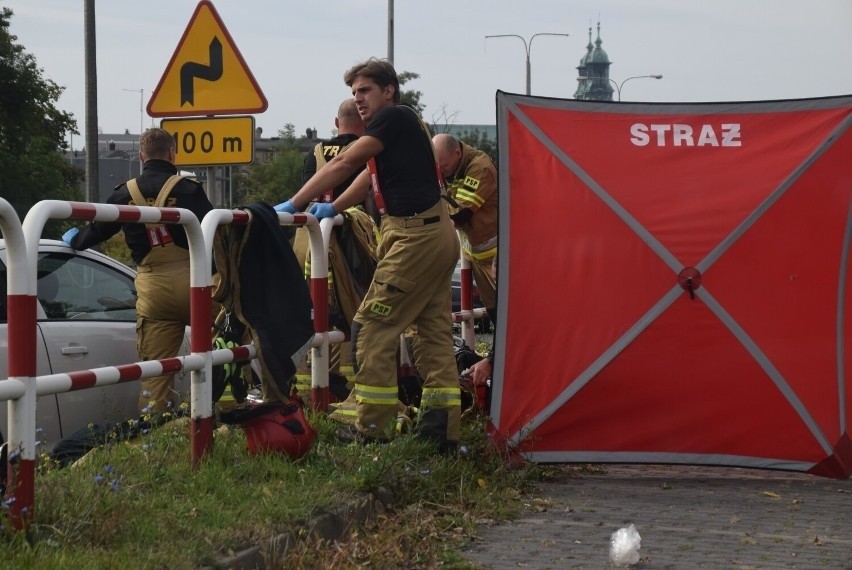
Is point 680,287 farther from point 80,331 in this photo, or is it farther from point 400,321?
point 80,331

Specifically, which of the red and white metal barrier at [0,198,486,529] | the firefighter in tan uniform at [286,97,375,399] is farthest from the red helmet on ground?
the firefighter in tan uniform at [286,97,375,399]

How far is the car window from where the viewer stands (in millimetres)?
7234

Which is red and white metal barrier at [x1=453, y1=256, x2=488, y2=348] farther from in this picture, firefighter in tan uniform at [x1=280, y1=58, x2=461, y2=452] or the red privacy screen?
firefighter in tan uniform at [x1=280, y1=58, x2=461, y2=452]

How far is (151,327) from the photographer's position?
290 inches

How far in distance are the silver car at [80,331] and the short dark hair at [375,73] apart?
1.83 meters

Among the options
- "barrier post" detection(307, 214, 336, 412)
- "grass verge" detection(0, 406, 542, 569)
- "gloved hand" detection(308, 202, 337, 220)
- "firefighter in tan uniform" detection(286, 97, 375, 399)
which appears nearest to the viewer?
"grass verge" detection(0, 406, 542, 569)

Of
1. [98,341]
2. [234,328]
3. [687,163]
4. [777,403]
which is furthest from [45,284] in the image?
[777,403]

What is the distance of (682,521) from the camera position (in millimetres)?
5980

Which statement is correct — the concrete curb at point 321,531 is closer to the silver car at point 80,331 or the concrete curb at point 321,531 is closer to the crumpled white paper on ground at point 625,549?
the crumpled white paper on ground at point 625,549

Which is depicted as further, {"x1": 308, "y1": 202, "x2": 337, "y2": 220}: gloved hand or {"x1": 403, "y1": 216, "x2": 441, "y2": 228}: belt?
{"x1": 308, "y1": 202, "x2": 337, "y2": 220}: gloved hand

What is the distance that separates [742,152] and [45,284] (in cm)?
379

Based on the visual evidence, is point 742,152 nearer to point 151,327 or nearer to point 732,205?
point 732,205

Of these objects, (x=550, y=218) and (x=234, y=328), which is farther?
(x=550, y=218)

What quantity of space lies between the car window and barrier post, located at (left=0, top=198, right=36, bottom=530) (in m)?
2.69
